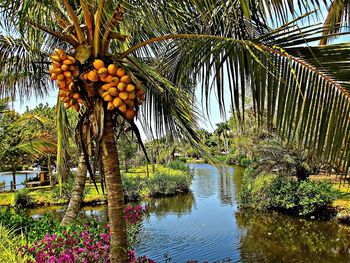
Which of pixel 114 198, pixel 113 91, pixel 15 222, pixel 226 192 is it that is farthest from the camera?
pixel 226 192

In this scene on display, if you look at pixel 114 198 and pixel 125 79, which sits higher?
pixel 125 79

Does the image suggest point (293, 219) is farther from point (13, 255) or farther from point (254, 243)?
point (13, 255)

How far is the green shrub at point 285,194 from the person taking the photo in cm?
1320

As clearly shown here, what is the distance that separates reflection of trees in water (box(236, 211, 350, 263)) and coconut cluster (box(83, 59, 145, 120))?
8124 millimetres

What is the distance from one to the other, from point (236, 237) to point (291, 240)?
1.69 m

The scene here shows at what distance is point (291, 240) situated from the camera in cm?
1132

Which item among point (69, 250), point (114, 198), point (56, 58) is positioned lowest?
point (69, 250)

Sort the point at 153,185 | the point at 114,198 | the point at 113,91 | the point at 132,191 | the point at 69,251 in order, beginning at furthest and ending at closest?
the point at 153,185 → the point at 132,191 → the point at 69,251 → the point at 114,198 → the point at 113,91

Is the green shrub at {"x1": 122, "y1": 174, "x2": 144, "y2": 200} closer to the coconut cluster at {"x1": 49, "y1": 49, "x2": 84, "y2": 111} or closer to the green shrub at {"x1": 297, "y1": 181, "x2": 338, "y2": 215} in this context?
the green shrub at {"x1": 297, "y1": 181, "x2": 338, "y2": 215}

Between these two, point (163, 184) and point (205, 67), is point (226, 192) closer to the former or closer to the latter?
point (163, 184)

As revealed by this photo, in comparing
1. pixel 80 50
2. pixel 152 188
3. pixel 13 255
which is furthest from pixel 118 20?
pixel 152 188

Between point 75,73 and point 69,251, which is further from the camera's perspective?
point 69,251

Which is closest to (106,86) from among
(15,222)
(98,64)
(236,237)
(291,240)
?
(98,64)

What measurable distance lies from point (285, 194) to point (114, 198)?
12208mm
